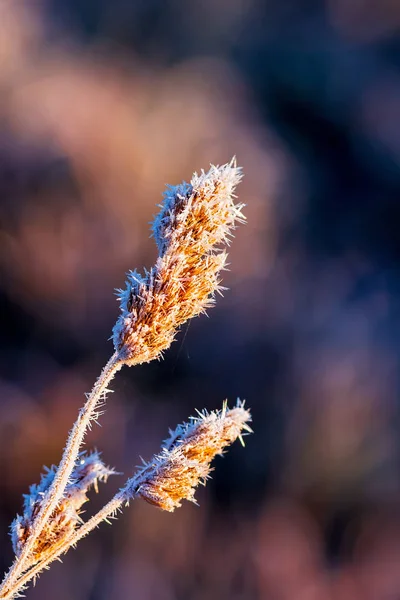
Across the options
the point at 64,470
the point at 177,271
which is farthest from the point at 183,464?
the point at 177,271

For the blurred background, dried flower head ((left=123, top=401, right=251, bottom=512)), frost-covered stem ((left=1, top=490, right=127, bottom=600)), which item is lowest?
frost-covered stem ((left=1, top=490, right=127, bottom=600))

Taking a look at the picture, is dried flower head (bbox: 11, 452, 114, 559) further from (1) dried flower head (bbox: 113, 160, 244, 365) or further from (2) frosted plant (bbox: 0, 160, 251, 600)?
(1) dried flower head (bbox: 113, 160, 244, 365)

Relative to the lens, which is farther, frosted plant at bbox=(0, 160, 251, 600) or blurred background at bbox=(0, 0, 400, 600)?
blurred background at bbox=(0, 0, 400, 600)

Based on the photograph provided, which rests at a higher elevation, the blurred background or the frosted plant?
the blurred background

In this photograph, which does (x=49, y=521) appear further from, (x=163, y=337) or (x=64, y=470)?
(x=163, y=337)

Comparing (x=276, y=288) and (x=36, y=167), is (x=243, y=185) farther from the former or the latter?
(x=36, y=167)

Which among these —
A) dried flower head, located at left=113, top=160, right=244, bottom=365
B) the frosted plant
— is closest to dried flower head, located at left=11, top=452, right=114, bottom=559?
the frosted plant

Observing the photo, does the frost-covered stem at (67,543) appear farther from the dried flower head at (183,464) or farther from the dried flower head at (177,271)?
the dried flower head at (177,271)

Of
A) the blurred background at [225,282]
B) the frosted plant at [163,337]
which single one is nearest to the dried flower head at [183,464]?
the frosted plant at [163,337]
